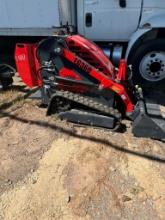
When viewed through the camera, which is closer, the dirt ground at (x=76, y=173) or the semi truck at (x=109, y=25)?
the dirt ground at (x=76, y=173)

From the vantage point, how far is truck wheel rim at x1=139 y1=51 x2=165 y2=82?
6773 mm

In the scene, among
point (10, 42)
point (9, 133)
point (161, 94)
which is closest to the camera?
point (9, 133)

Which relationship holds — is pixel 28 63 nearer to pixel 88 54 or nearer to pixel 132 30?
pixel 88 54

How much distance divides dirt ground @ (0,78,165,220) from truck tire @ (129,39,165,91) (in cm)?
218

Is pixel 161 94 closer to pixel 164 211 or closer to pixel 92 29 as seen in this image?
pixel 92 29

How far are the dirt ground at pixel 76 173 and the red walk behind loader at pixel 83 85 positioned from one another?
0.69ft

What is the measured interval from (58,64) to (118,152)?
1650 mm

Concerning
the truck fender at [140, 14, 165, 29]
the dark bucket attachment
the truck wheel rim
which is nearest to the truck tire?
the truck wheel rim

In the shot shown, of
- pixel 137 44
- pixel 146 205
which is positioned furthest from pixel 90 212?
pixel 137 44

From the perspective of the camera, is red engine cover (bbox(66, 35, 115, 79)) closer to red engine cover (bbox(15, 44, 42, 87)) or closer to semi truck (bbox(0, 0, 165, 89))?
red engine cover (bbox(15, 44, 42, 87))

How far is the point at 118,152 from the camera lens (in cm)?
454

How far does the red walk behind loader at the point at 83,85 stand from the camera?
4988mm

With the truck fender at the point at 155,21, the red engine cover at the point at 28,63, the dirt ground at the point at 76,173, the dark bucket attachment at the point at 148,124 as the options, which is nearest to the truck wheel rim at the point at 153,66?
the truck fender at the point at 155,21

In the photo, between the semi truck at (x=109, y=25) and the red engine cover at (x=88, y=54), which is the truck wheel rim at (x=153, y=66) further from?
the red engine cover at (x=88, y=54)
